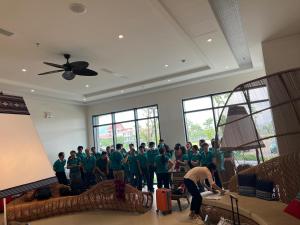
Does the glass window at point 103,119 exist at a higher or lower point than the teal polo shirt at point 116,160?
higher

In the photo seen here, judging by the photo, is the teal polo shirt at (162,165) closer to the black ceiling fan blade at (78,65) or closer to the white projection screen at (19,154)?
the black ceiling fan blade at (78,65)

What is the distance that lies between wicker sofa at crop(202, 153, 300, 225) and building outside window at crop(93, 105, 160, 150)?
6.92m

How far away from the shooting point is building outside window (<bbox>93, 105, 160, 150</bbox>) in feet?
38.3

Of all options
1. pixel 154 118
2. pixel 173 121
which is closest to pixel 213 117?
pixel 173 121

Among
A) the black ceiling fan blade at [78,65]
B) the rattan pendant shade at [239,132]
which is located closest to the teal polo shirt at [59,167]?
the black ceiling fan blade at [78,65]

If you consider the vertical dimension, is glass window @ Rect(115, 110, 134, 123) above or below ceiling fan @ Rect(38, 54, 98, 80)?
below

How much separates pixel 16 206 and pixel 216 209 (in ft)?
16.3

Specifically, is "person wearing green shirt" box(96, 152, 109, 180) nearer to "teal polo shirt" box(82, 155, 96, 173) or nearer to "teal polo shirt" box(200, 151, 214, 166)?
"teal polo shirt" box(82, 155, 96, 173)

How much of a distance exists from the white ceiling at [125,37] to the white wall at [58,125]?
142cm

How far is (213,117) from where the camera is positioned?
34.1 feet

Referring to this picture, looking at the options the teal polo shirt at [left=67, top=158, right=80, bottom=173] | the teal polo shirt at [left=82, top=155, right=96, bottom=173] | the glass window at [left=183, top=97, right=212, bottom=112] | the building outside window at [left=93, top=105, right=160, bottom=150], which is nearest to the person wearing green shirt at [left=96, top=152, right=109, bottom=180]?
the teal polo shirt at [left=82, top=155, right=96, bottom=173]

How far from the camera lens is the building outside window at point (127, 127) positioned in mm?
11672

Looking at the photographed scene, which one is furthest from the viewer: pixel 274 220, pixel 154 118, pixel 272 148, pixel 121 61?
pixel 154 118

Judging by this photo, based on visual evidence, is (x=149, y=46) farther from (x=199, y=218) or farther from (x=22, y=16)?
(x=199, y=218)
